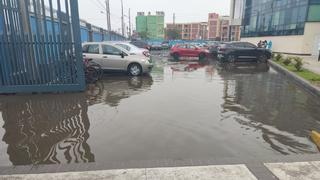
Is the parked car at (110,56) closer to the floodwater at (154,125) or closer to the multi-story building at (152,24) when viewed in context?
the floodwater at (154,125)

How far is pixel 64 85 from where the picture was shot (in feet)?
29.0

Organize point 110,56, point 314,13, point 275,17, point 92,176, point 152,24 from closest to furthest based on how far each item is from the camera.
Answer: point 92,176 < point 110,56 < point 314,13 < point 275,17 < point 152,24

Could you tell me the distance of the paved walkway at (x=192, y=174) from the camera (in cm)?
351

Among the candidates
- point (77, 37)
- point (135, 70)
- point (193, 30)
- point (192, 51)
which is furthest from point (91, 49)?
point (193, 30)

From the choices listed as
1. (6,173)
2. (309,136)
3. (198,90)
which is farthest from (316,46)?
(6,173)

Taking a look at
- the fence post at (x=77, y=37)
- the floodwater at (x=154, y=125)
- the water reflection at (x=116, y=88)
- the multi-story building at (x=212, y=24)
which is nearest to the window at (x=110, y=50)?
the water reflection at (x=116, y=88)

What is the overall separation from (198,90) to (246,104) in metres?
2.25

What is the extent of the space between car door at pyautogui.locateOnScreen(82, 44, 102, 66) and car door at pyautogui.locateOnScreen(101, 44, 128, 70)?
24 centimetres

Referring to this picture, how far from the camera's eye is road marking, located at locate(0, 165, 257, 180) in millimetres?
3507

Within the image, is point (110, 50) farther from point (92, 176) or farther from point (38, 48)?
point (92, 176)

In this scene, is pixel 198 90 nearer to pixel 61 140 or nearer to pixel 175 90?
pixel 175 90

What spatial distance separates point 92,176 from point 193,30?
13126cm

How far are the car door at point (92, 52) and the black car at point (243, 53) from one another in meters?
11.6

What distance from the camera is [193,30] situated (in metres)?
130
